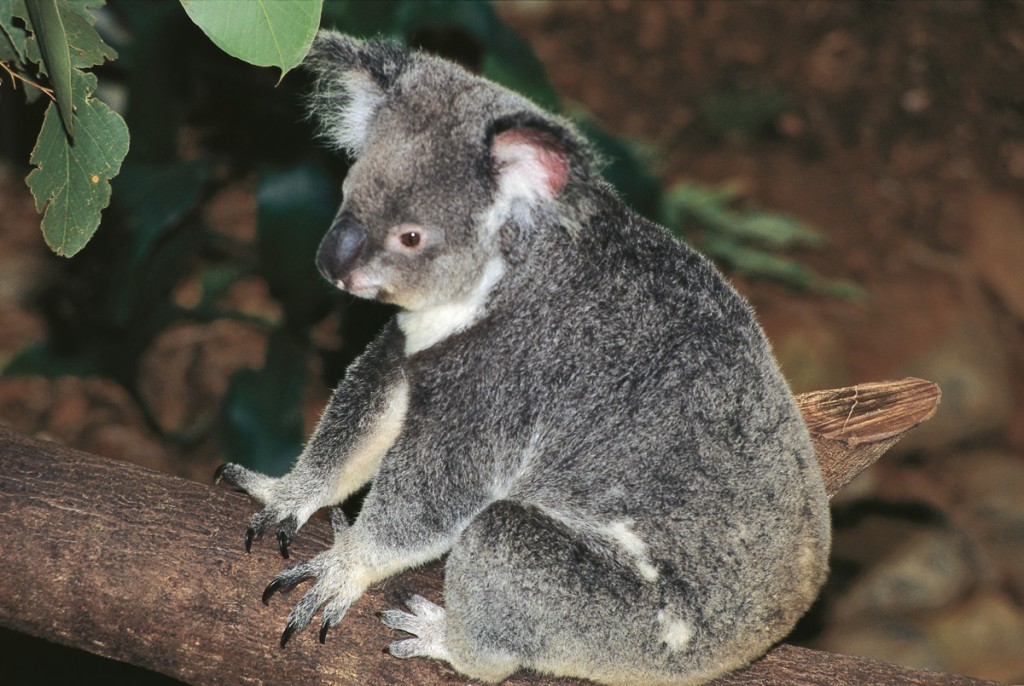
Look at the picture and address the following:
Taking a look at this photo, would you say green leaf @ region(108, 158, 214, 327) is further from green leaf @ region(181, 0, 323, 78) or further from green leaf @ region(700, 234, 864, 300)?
green leaf @ region(700, 234, 864, 300)

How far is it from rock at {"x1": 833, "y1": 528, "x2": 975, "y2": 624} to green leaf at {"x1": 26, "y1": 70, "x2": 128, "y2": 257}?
5273 millimetres

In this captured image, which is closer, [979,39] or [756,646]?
[756,646]

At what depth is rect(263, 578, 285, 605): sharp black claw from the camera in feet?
8.82

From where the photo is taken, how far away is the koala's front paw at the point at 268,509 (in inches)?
111

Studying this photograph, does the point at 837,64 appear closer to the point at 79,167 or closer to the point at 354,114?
the point at 354,114

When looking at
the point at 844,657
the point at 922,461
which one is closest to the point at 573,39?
the point at 922,461

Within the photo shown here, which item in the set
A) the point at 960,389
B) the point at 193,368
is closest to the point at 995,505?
the point at 960,389

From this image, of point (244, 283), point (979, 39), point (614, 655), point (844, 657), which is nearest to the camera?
point (614, 655)

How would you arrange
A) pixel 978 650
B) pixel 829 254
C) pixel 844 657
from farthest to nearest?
pixel 829 254 < pixel 978 650 < pixel 844 657

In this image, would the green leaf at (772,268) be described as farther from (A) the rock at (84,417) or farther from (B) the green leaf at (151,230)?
(A) the rock at (84,417)

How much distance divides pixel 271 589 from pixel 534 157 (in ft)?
4.52

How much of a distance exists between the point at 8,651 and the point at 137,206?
233cm

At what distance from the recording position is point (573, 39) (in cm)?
833

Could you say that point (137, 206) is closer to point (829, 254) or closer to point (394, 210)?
point (394, 210)
